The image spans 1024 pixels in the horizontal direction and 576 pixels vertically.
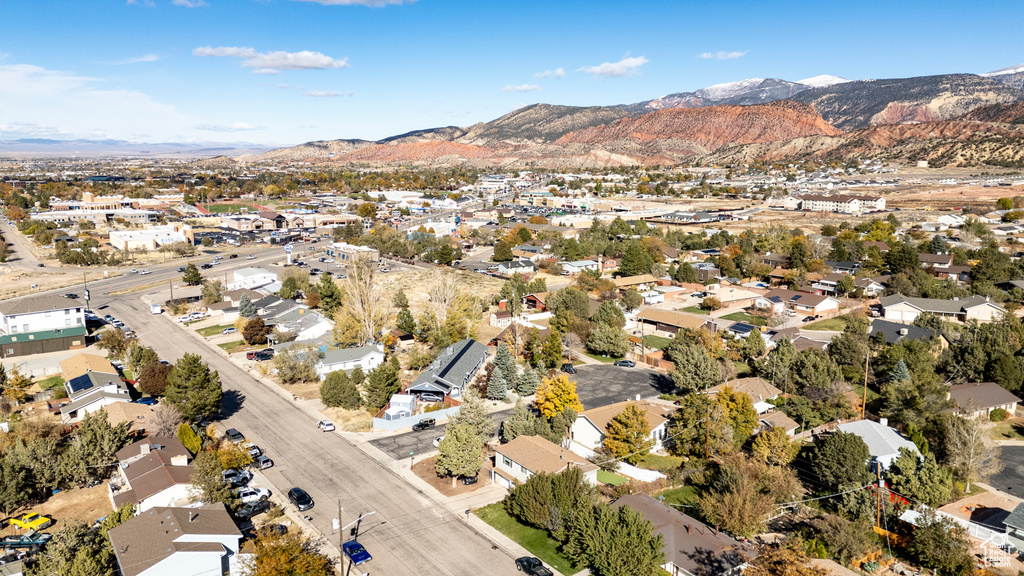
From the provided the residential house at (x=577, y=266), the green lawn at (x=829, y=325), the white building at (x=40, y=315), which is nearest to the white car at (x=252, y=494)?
the white building at (x=40, y=315)

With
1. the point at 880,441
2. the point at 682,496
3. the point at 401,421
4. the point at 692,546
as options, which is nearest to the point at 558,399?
the point at 682,496

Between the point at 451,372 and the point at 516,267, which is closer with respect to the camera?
the point at 451,372

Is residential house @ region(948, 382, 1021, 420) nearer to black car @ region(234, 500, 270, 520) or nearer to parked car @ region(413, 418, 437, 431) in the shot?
parked car @ region(413, 418, 437, 431)

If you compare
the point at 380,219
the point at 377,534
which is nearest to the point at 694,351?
the point at 377,534

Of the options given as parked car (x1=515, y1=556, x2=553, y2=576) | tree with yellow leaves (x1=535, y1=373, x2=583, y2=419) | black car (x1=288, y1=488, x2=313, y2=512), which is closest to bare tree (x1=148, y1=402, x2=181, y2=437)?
black car (x1=288, y1=488, x2=313, y2=512)

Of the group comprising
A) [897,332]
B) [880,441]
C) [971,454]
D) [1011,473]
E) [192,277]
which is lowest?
[1011,473]

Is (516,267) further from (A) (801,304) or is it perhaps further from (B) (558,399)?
(B) (558,399)
